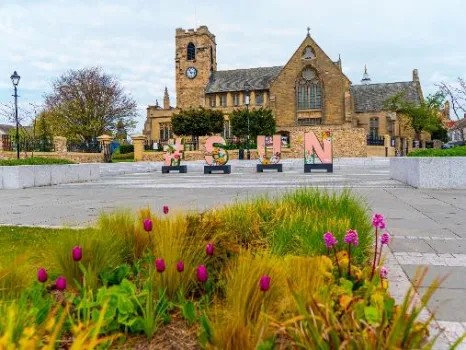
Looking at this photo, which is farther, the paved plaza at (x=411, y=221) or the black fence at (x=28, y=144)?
the black fence at (x=28, y=144)

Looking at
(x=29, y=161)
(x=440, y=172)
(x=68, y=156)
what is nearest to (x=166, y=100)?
(x=68, y=156)

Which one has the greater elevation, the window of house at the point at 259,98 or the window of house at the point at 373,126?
the window of house at the point at 259,98

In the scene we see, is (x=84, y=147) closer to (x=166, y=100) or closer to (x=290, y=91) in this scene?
(x=290, y=91)

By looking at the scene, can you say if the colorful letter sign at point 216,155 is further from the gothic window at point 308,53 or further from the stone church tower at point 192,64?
the stone church tower at point 192,64

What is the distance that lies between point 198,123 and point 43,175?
128ft

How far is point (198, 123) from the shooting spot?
55.4 m

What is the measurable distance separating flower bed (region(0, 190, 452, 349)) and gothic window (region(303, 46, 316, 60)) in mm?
63492

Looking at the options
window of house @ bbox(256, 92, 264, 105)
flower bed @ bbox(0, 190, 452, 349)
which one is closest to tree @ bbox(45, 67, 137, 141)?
window of house @ bbox(256, 92, 264, 105)

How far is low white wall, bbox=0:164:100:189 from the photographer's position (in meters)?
15.7

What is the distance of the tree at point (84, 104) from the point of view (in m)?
51.8

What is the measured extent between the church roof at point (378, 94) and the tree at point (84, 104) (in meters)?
40.0

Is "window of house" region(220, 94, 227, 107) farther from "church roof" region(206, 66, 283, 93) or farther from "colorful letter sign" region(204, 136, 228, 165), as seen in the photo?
"colorful letter sign" region(204, 136, 228, 165)

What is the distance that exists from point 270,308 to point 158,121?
76.9 meters

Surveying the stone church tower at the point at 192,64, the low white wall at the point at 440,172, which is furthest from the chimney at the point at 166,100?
the low white wall at the point at 440,172
